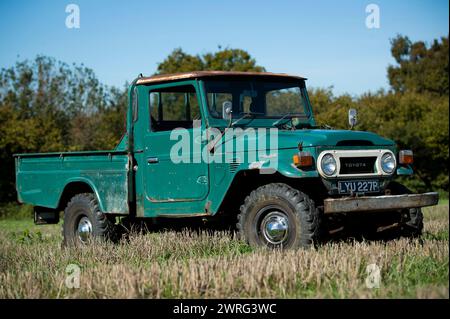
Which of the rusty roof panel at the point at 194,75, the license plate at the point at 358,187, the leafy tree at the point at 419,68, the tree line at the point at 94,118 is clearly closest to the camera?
the license plate at the point at 358,187

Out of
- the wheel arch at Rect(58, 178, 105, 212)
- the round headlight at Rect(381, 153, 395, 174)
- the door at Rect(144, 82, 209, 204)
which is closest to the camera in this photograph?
the round headlight at Rect(381, 153, 395, 174)

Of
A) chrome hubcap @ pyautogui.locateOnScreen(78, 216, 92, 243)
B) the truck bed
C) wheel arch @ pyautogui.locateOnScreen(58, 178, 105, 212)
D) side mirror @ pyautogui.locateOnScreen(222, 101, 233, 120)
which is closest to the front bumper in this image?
side mirror @ pyautogui.locateOnScreen(222, 101, 233, 120)

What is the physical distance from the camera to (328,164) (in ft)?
24.9

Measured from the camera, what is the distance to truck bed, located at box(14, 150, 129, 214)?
9.14 meters

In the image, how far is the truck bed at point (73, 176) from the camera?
9.14 m

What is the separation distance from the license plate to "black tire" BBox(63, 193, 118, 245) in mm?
3453

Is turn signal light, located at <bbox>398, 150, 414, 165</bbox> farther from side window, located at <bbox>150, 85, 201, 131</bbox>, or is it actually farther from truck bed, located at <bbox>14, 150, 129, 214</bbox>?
truck bed, located at <bbox>14, 150, 129, 214</bbox>

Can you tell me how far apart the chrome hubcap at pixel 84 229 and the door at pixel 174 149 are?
1.29 m

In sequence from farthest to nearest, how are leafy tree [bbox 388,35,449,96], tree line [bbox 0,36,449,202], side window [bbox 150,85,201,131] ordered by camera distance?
leafy tree [bbox 388,35,449,96], tree line [bbox 0,36,449,202], side window [bbox 150,85,201,131]

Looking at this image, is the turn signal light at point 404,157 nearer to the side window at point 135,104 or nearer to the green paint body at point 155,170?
the green paint body at point 155,170

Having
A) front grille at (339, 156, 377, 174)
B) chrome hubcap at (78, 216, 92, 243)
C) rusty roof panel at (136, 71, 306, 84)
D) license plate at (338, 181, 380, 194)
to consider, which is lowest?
chrome hubcap at (78, 216, 92, 243)

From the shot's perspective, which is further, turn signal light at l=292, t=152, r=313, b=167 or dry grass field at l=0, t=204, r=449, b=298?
turn signal light at l=292, t=152, r=313, b=167

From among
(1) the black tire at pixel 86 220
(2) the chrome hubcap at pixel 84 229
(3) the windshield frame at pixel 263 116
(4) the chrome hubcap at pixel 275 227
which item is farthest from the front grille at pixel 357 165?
(2) the chrome hubcap at pixel 84 229

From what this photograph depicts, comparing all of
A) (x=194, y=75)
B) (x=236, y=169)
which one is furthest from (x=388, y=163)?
(x=194, y=75)
